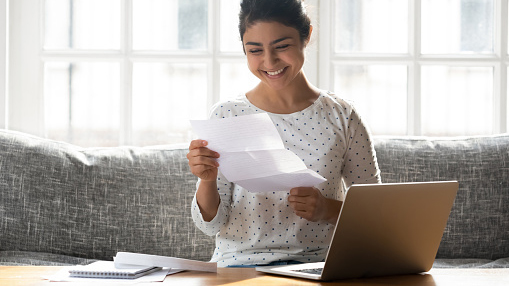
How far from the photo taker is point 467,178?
2121 millimetres

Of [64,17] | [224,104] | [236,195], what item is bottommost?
[236,195]

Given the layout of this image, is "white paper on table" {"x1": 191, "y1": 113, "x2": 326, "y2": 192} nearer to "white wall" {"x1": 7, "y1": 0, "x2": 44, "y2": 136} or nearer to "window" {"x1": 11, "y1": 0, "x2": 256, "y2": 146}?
"window" {"x1": 11, "y1": 0, "x2": 256, "y2": 146}

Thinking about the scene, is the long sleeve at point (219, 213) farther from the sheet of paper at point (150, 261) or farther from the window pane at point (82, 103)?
the window pane at point (82, 103)

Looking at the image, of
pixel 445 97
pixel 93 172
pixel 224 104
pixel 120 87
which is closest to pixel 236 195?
pixel 224 104

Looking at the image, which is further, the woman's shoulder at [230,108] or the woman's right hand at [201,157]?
the woman's shoulder at [230,108]

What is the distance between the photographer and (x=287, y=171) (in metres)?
1.32

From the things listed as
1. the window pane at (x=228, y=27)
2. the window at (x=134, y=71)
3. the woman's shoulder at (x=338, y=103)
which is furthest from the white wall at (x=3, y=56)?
the woman's shoulder at (x=338, y=103)

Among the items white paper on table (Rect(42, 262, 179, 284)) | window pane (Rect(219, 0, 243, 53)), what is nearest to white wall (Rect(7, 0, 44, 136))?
window pane (Rect(219, 0, 243, 53))

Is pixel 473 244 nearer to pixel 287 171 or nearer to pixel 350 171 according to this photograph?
pixel 350 171

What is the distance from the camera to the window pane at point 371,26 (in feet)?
8.83

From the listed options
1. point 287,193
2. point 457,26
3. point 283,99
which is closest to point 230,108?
point 283,99

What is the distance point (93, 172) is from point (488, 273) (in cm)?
122

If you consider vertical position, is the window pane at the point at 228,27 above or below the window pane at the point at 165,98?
above

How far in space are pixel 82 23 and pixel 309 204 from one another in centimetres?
153
